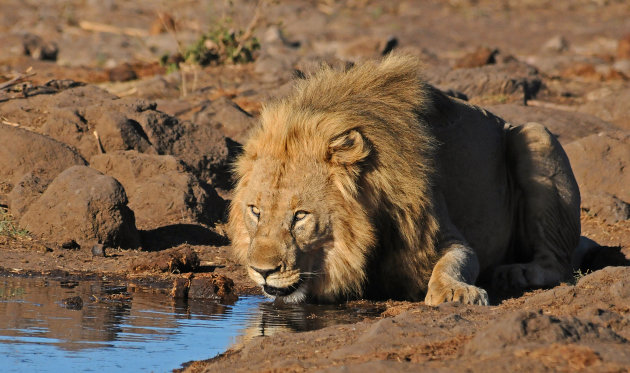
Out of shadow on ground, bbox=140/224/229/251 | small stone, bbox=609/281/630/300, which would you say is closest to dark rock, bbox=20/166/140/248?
shadow on ground, bbox=140/224/229/251

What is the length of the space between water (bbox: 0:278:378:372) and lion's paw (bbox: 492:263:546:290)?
1.54m

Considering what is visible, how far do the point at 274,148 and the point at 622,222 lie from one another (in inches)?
196

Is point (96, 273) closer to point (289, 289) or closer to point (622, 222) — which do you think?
point (289, 289)

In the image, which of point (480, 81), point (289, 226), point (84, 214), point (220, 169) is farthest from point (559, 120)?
point (289, 226)

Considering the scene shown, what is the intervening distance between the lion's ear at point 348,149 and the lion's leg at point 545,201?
2.24 metres

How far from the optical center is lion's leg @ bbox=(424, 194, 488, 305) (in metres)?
5.83

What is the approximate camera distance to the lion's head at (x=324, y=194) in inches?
227

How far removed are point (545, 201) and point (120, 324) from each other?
3.66m

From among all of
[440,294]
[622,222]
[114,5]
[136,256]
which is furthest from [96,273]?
[114,5]

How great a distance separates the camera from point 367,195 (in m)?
5.99

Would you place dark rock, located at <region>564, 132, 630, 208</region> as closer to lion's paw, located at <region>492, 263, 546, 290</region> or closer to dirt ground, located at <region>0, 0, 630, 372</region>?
dirt ground, located at <region>0, 0, 630, 372</region>

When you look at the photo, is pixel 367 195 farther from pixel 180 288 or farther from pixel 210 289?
pixel 180 288

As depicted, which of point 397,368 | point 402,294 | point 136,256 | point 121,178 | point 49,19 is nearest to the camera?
point 397,368

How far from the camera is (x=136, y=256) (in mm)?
7887
